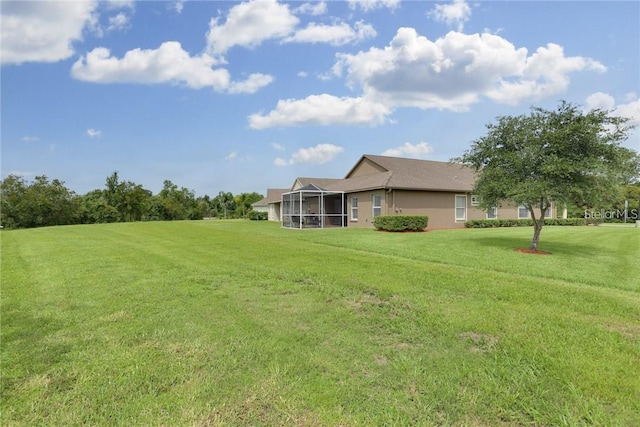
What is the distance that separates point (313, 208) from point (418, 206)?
879 centimetres

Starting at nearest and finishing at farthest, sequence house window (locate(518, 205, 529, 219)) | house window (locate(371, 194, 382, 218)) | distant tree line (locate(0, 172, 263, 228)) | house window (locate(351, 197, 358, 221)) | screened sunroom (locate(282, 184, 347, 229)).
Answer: house window (locate(371, 194, 382, 218))
house window (locate(351, 197, 358, 221))
screened sunroom (locate(282, 184, 347, 229))
house window (locate(518, 205, 529, 219))
distant tree line (locate(0, 172, 263, 228))

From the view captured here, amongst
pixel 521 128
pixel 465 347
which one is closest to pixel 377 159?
pixel 521 128

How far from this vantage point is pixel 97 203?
42688mm

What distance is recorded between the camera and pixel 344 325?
421 centimetres

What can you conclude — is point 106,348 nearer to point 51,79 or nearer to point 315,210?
point 51,79

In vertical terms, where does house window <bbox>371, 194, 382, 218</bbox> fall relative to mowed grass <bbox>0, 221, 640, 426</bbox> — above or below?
above

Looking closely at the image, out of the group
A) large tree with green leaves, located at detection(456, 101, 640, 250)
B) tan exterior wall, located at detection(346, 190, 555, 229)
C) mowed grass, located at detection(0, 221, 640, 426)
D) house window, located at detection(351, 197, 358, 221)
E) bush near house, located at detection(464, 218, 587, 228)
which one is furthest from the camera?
house window, located at detection(351, 197, 358, 221)

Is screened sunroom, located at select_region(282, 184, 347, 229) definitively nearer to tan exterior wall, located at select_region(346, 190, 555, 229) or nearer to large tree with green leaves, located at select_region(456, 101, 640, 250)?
tan exterior wall, located at select_region(346, 190, 555, 229)

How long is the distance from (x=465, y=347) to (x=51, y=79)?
68.4ft

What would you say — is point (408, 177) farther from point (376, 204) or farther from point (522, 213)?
point (522, 213)

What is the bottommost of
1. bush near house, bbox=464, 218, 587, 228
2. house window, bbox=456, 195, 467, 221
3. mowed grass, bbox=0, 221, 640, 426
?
mowed grass, bbox=0, 221, 640, 426

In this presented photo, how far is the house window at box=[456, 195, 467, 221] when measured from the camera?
22.8 metres

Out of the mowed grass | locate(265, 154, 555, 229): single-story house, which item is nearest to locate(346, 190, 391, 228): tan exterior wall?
locate(265, 154, 555, 229): single-story house

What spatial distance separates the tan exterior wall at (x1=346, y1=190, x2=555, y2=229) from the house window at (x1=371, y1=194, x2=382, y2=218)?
16 cm
